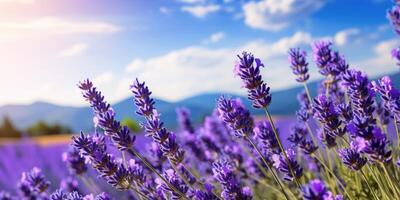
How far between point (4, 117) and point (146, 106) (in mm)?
17939

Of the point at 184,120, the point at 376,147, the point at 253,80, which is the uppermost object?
the point at 253,80

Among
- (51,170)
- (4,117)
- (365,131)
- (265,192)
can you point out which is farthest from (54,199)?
(4,117)

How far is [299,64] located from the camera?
2.68 m

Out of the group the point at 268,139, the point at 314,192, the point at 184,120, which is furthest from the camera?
the point at 184,120

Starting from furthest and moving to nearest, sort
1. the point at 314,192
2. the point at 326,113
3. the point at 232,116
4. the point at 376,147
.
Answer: the point at 232,116
the point at 326,113
the point at 376,147
the point at 314,192

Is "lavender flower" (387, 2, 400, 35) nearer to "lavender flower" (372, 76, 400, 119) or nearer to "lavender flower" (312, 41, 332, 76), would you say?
"lavender flower" (312, 41, 332, 76)

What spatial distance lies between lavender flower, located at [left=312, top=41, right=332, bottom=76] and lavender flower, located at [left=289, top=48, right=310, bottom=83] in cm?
5

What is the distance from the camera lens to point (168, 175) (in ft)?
7.33

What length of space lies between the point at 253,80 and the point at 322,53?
2.37 feet

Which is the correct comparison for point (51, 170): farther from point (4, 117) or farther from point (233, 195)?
point (4, 117)

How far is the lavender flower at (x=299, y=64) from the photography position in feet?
8.77

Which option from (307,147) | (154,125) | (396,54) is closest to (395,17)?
(396,54)

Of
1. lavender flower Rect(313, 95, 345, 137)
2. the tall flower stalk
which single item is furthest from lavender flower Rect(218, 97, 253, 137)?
lavender flower Rect(313, 95, 345, 137)

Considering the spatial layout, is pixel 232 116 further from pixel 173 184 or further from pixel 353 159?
pixel 353 159
